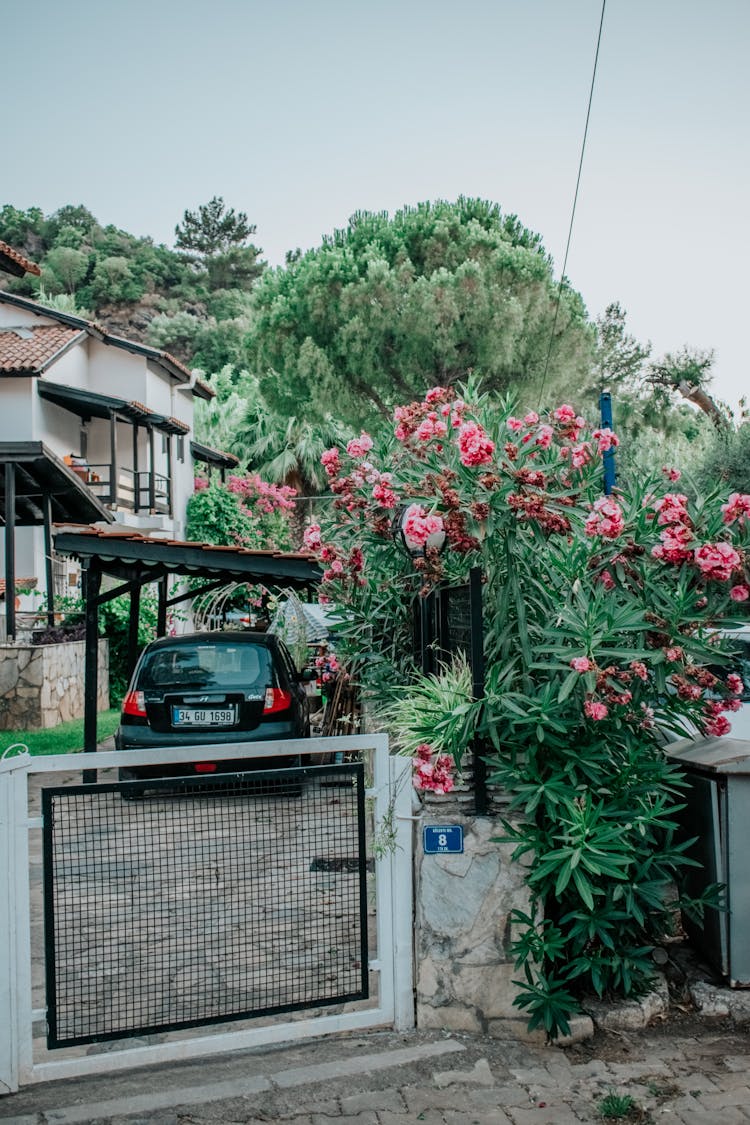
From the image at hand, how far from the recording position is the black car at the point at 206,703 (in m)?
8.73

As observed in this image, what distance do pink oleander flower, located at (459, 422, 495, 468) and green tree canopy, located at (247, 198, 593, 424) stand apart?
19.9 m

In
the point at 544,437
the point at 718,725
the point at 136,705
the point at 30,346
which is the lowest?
the point at 136,705

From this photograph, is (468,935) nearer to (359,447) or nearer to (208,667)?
(359,447)

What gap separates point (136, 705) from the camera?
8812mm

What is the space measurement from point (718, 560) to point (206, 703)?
5.72 meters

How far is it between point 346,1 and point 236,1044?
1173 centimetres

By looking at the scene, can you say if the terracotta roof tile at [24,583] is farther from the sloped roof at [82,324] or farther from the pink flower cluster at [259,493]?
the pink flower cluster at [259,493]

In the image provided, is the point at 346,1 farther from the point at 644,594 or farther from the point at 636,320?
the point at 636,320

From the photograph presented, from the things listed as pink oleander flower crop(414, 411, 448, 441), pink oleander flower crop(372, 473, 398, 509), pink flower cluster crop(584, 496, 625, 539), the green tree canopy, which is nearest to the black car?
pink oleander flower crop(372, 473, 398, 509)

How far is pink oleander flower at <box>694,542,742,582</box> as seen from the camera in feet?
13.3

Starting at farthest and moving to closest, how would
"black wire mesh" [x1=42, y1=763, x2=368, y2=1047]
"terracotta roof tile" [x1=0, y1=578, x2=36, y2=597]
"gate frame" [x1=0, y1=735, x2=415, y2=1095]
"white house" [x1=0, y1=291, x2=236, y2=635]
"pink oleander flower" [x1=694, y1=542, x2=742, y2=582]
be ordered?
"white house" [x1=0, y1=291, x2=236, y2=635], "terracotta roof tile" [x1=0, y1=578, x2=36, y2=597], "pink oleander flower" [x1=694, y1=542, x2=742, y2=582], "black wire mesh" [x1=42, y1=763, x2=368, y2=1047], "gate frame" [x1=0, y1=735, x2=415, y2=1095]

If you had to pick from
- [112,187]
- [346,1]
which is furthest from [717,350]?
[112,187]

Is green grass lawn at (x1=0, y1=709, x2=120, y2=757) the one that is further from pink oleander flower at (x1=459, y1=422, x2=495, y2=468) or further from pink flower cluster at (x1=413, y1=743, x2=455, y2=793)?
pink oleander flower at (x1=459, y1=422, x2=495, y2=468)

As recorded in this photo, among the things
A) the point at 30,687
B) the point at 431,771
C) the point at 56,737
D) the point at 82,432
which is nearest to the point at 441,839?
the point at 431,771
